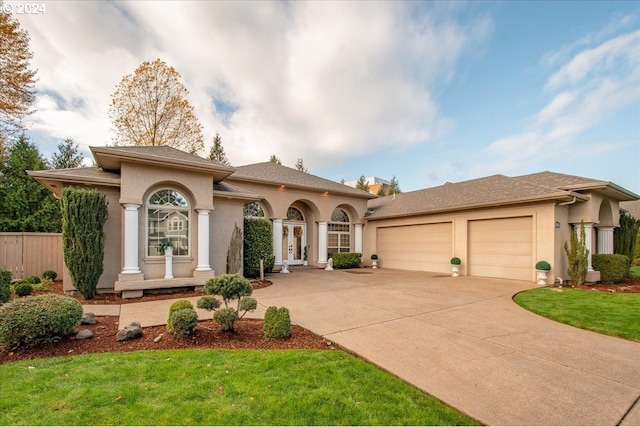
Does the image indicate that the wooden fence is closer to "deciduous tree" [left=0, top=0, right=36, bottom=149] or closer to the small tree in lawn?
"deciduous tree" [left=0, top=0, right=36, bottom=149]

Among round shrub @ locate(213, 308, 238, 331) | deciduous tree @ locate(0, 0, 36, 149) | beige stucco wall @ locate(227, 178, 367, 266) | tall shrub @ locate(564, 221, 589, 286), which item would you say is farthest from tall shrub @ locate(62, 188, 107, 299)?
tall shrub @ locate(564, 221, 589, 286)

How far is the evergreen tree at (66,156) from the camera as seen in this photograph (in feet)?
69.5

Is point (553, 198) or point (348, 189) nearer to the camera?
point (553, 198)

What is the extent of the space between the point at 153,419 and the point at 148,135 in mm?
20231

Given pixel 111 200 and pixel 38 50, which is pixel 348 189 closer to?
pixel 111 200

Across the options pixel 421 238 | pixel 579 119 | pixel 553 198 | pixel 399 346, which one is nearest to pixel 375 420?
pixel 399 346

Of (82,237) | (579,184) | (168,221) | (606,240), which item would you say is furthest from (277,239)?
(606,240)

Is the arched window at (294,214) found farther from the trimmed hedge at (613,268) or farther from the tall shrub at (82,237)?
the trimmed hedge at (613,268)

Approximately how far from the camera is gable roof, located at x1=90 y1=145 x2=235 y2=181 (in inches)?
307

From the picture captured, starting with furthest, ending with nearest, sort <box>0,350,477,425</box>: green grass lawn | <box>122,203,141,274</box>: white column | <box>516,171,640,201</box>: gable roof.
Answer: <box>516,171,640,201</box>: gable roof → <box>122,203,141,274</box>: white column → <box>0,350,477,425</box>: green grass lawn

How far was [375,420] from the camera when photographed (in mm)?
2486

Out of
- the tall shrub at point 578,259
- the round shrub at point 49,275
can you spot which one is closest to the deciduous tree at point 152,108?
the round shrub at point 49,275

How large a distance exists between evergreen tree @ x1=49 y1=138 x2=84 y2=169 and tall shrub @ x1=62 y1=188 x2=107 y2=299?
19.0m

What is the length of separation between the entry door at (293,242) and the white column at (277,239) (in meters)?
1.17
